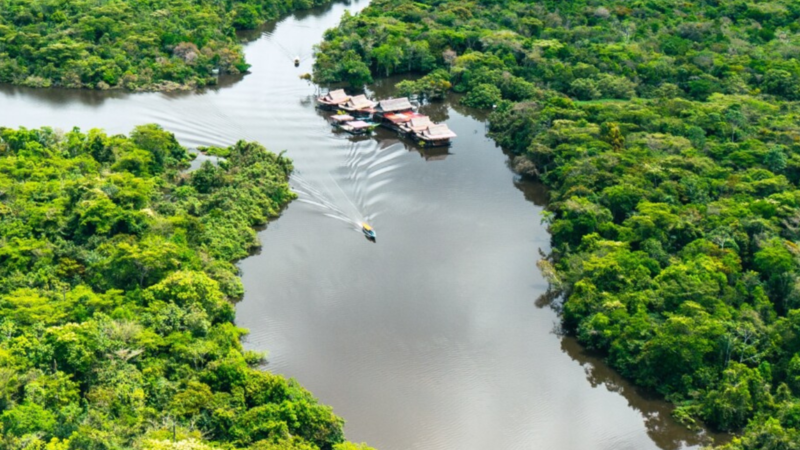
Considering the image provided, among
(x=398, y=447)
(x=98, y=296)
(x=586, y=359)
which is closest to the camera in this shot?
(x=398, y=447)

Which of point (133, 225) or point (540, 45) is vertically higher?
point (540, 45)

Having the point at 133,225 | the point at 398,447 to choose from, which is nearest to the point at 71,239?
the point at 133,225

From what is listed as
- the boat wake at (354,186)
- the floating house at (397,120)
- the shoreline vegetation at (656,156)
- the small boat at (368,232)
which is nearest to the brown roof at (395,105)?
the floating house at (397,120)

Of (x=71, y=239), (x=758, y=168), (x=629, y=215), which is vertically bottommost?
(x=71, y=239)

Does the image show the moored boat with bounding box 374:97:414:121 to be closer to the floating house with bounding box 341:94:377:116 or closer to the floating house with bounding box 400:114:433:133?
the floating house with bounding box 341:94:377:116

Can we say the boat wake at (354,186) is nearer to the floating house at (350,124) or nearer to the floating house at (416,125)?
the floating house at (350,124)

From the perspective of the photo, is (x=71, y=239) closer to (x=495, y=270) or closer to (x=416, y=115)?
(x=495, y=270)

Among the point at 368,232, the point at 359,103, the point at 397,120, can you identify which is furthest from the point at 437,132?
the point at 368,232

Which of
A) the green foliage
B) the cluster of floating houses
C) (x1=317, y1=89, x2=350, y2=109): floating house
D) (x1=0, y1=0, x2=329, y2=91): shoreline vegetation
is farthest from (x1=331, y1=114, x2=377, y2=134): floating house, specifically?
(x1=0, y1=0, x2=329, y2=91): shoreline vegetation
